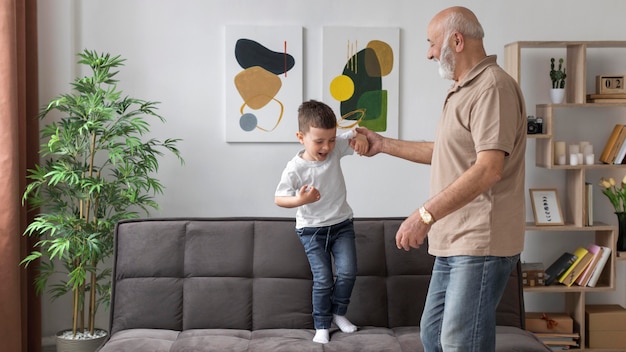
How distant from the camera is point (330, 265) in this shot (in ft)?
11.4

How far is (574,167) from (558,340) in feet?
3.24

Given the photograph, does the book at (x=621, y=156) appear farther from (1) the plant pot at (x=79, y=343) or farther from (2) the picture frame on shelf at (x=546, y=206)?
(1) the plant pot at (x=79, y=343)

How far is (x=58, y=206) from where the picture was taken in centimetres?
408

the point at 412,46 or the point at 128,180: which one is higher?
the point at 412,46

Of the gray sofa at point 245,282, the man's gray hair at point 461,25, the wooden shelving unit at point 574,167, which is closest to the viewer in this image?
the man's gray hair at point 461,25

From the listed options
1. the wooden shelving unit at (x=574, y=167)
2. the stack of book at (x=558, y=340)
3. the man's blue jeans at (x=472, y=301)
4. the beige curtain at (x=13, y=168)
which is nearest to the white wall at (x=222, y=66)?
the wooden shelving unit at (x=574, y=167)

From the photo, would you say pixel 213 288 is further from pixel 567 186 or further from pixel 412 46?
pixel 567 186

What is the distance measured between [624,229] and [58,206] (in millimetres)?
3163

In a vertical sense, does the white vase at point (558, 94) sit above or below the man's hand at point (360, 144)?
above

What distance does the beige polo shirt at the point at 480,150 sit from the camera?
2.39 meters

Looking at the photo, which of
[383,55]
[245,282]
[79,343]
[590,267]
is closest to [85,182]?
[79,343]

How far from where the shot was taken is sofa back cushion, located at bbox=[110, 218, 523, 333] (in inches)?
139

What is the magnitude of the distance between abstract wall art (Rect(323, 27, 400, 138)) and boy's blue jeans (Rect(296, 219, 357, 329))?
4.10ft

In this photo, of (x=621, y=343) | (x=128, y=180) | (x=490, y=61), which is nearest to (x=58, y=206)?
(x=128, y=180)
